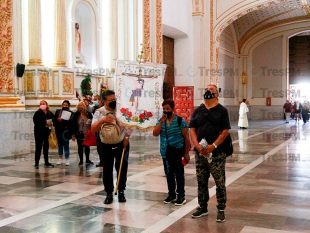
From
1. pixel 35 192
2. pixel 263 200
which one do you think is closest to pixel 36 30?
pixel 35 192

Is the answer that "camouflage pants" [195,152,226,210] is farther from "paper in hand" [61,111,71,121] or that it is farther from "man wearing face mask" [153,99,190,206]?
"paper in hand" [61,111,71,121]

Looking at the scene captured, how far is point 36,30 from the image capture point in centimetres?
1116

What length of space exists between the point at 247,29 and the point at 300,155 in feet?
63.7

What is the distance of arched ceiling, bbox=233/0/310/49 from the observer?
2378 cm

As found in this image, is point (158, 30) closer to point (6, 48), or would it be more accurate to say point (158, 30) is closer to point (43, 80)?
point (43, 80)

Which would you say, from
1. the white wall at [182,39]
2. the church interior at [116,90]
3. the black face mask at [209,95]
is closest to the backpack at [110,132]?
the church interior at [116,90]

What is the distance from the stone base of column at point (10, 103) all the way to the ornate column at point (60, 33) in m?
2.05

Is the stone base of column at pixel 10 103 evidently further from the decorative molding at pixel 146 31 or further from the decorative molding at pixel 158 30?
the decorative molding at pixel 158 30

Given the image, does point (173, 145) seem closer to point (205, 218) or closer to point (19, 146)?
point (205, 218)

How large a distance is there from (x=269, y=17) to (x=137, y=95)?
74.8 ft

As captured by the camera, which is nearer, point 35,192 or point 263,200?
point 263,200

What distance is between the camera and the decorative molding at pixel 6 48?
9.95 m

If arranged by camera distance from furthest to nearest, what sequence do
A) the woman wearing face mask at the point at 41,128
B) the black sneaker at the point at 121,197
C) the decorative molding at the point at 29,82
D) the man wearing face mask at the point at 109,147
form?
the decorative molding at the point at 29,82 < the woman wearing face mask at the point at 41,128 < the black sneaker at the point at 121,197 < the man wearing face mask at the point at 109,147

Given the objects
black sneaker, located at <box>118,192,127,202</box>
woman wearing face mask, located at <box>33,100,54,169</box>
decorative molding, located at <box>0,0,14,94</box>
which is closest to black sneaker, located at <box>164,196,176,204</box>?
black sneaker, located at <box>118,192,127,202</box>
